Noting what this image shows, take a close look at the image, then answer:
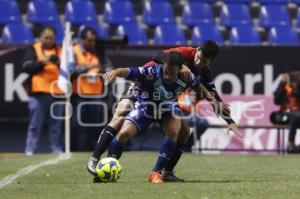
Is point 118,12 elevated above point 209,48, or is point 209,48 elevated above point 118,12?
point 209,48

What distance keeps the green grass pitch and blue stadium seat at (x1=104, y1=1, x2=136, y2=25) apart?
6.24m

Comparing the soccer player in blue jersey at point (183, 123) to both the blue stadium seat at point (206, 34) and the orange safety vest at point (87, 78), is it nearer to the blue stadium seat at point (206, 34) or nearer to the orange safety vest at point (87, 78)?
the orange safety vest at point (87, 78)

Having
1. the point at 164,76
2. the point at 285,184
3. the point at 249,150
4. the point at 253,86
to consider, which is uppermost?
the point at 164,76

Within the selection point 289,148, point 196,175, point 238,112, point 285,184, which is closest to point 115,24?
point 238,112

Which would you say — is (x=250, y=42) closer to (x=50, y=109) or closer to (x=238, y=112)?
(x=238, y=112)

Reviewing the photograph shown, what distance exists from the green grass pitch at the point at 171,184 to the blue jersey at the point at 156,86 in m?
0.95

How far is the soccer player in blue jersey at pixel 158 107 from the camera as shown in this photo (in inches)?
389

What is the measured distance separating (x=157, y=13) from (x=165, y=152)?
11.0 meters

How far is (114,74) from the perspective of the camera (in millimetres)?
9430

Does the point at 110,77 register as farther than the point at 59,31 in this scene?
No

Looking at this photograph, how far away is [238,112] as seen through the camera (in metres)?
18.2

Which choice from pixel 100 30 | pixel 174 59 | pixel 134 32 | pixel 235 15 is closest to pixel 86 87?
pixel 100 30

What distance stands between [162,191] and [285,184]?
1.61m

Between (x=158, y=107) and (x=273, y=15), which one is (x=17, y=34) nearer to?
(x=273, y=15)
